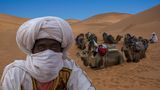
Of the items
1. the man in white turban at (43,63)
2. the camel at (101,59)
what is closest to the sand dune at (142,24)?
the camel at (101,59)

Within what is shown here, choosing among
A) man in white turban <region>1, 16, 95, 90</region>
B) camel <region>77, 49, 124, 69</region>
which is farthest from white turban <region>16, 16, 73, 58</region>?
camel <region>77, 49, 124, 69</region>

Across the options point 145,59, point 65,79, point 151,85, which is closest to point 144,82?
point 151,85

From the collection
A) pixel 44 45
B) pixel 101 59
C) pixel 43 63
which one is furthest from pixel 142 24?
pixel 43 63

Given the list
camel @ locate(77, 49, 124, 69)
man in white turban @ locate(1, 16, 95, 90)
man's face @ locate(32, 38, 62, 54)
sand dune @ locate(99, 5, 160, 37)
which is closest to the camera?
man in white turban @ locate(1, 16, 95, 90)

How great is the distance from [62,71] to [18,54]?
14.9 m

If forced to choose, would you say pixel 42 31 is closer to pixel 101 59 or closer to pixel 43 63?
pixel 43 63

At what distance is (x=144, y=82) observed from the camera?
9.73 meters

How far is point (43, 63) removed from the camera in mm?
2641

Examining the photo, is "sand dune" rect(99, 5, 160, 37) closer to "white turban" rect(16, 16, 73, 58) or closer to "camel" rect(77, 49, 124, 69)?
"camel" rect(77, 49, 124, 69)

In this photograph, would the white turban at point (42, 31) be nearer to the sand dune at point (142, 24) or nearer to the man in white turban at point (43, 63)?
the man in white turban at point (43, 63)

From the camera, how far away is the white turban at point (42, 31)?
271 cm

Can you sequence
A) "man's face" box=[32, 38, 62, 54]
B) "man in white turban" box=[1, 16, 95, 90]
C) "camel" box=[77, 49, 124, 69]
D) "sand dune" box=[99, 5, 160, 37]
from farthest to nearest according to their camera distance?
"sand dune" box=[99, 5, 160, 37]
"camel" box=[77, 49, 124, 69]
"man's face" box=[32, 38, 62, 54]
"man in white turban" box=[1, 16, 95, 90]

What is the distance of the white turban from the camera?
2.71 metres

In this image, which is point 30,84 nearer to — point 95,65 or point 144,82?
point 144,82
